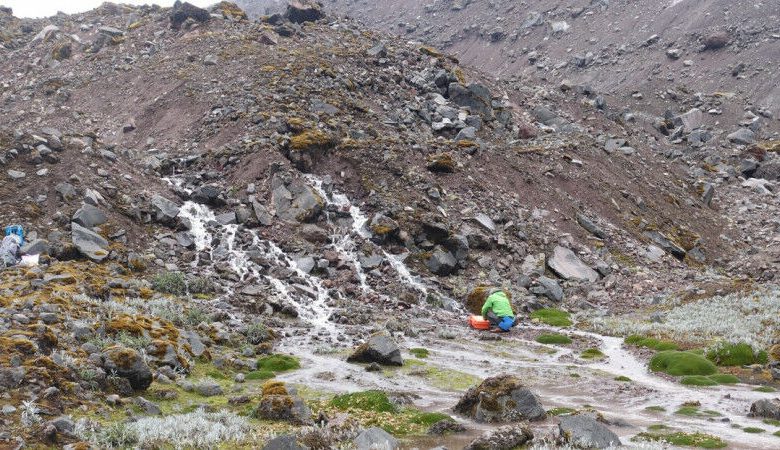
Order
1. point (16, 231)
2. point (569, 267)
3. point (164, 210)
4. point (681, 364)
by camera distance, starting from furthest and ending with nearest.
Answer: point (569, 267) < point (164, 210) < point (16, 231) < point (681, 364)

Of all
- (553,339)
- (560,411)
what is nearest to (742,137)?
(553,339)

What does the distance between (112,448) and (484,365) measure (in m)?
17.5

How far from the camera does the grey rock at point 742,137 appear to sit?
262 ft

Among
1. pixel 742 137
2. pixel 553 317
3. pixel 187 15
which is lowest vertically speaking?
pixel 553 317

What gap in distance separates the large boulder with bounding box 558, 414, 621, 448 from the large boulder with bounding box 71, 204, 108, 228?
3108cm

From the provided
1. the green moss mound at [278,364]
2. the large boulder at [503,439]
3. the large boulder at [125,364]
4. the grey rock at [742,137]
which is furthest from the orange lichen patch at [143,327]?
the grey rock at [742,137]

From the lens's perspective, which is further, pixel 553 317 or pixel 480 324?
pixel 553 317

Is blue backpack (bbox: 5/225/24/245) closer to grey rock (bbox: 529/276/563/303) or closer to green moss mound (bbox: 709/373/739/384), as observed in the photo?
grey rock (bbox: 529/276/563/303)

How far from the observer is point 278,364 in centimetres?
2530

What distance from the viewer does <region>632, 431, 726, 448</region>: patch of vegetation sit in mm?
15424

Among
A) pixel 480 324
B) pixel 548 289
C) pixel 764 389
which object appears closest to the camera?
pixel 764 389

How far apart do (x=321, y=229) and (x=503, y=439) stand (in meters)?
30.5

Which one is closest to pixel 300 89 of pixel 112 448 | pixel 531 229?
pixel 531 229

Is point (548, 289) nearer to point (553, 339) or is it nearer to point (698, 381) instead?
point (553, 339)
